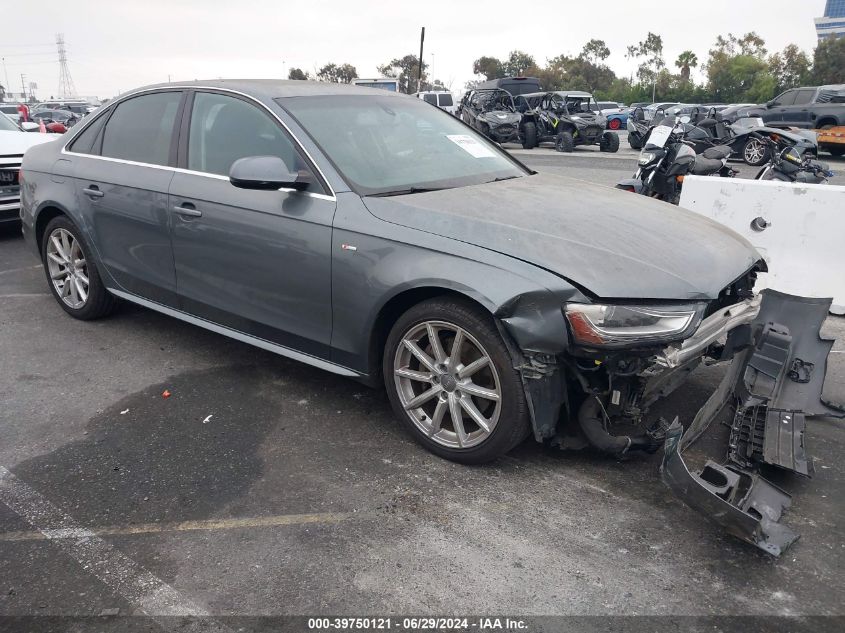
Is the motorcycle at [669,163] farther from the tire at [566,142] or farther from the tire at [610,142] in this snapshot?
the tire at [610,142]

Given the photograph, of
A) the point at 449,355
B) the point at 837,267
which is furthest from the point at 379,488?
the point at 837,267

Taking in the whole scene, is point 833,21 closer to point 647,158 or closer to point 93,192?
point 647,158

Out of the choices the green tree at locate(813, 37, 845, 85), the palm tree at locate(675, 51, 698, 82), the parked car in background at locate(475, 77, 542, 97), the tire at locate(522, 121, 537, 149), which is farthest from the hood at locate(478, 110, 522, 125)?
the palm tree at locate(675, 51, 698, 82)

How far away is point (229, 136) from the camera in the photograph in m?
3.96

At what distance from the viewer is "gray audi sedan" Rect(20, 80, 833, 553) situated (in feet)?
9.26

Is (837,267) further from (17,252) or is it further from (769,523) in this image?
(17,252)

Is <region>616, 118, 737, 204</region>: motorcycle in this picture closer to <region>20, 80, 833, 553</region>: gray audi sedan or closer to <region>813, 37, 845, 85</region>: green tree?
<region>20, 80, 833, 553</region>: gray audi sedan

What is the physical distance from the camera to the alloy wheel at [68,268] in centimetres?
502

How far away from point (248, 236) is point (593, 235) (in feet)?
5.85

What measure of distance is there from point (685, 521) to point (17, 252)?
723 cm

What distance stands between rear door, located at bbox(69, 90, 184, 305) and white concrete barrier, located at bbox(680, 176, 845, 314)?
4.22 m

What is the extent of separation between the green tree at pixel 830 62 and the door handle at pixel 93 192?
2373 inches

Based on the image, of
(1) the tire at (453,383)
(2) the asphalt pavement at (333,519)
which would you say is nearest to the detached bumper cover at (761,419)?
(2) the asphalt pavement at (333,519)

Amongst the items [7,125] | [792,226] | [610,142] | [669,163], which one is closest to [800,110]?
[610,142]
